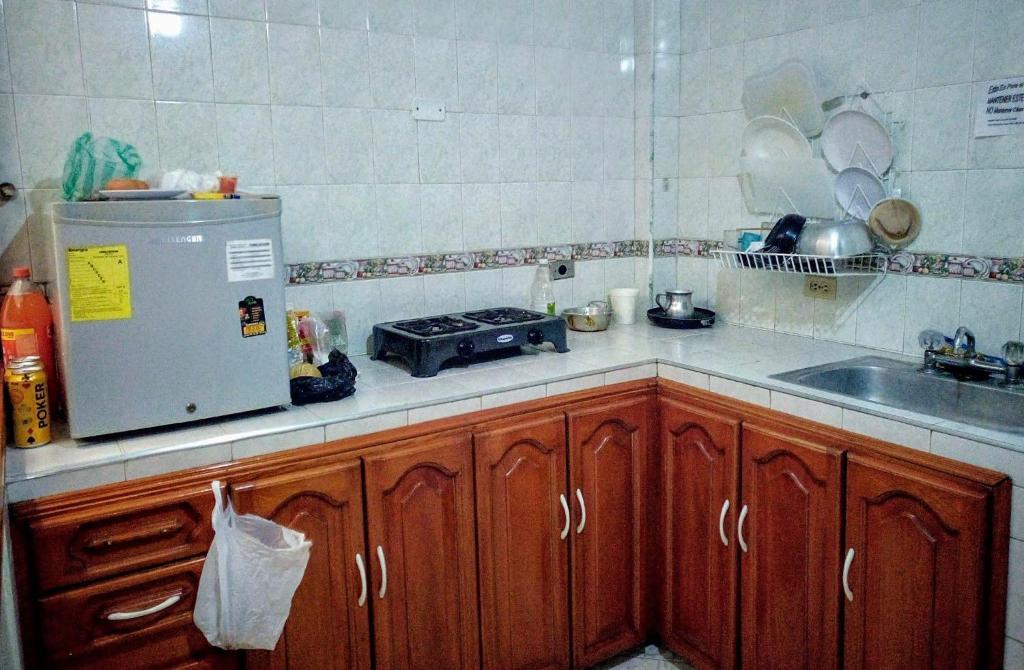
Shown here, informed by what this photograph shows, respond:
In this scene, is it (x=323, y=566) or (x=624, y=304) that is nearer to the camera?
(x=323, y=566)

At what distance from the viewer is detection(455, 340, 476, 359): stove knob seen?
2.07m

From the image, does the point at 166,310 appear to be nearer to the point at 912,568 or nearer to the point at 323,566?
the point at 323,566

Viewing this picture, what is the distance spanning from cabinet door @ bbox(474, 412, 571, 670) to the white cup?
32.1 inches

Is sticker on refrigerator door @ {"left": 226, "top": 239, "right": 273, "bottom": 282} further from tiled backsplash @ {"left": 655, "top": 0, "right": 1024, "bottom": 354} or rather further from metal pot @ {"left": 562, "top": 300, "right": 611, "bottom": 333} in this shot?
tiled backsplash @ {"left": 655, "top": 0, "right": 1024, "bottom": 354}

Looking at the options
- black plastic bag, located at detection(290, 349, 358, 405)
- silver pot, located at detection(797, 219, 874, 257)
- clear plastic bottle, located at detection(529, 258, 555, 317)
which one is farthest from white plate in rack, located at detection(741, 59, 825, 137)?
black plastic bag, located at detection(290, 349, 358, 405)

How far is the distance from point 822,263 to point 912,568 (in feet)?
2.82

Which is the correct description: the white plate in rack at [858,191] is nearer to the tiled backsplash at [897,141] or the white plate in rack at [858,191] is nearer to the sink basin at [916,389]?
the tiled backsplash at [897,141]

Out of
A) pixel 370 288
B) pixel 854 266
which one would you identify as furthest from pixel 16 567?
pixel 854 266

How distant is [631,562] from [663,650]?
1.13ft

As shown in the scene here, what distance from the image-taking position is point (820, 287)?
7.72 feet

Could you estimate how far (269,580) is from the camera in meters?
1.57

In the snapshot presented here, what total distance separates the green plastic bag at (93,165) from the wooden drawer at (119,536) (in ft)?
2.16

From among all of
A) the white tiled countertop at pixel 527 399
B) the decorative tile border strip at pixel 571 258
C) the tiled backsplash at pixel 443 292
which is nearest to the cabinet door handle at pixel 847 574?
the white tiled countertop at pixel 527 399

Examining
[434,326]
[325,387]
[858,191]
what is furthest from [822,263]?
[325,387]
